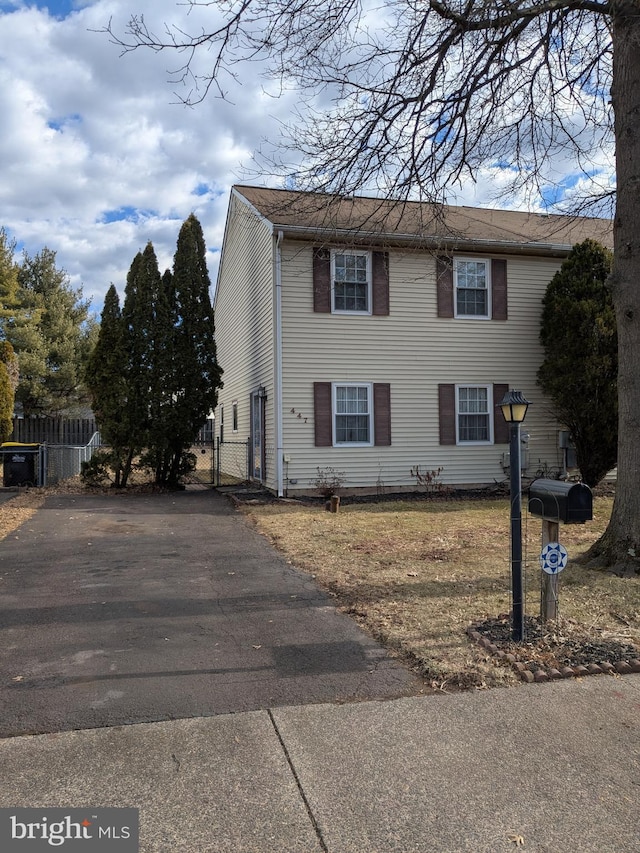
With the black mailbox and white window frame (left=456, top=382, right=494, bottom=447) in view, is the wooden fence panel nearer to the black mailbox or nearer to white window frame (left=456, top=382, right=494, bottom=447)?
white window frame (left=456, top=382, right=494, bottom=447)

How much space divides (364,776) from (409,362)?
12.2 meters

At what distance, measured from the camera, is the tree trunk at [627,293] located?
6.80 metres

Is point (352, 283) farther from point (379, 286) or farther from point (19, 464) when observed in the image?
point (19, 464)

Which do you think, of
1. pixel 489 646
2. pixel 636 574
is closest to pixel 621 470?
pixel 636 574

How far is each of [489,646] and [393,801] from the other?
198 centimetres

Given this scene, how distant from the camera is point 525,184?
8070 mm

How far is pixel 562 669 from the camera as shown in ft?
13.5

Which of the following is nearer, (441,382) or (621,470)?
(621,470)

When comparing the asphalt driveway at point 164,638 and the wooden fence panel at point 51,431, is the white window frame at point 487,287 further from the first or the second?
the wooden fence panel at point 51,431

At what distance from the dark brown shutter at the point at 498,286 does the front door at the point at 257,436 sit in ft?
19.3

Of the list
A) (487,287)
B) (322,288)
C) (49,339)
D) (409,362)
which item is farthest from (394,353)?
(49,339)

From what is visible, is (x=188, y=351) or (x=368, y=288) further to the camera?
(x=188, y=351)

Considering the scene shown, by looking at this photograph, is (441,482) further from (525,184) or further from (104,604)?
(104,604)

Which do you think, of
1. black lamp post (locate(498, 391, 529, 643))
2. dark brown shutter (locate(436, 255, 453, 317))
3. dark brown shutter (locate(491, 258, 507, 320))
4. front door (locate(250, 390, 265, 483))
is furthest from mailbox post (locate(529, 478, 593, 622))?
dark brown shutter (locate(491, 258, 507, 320))
